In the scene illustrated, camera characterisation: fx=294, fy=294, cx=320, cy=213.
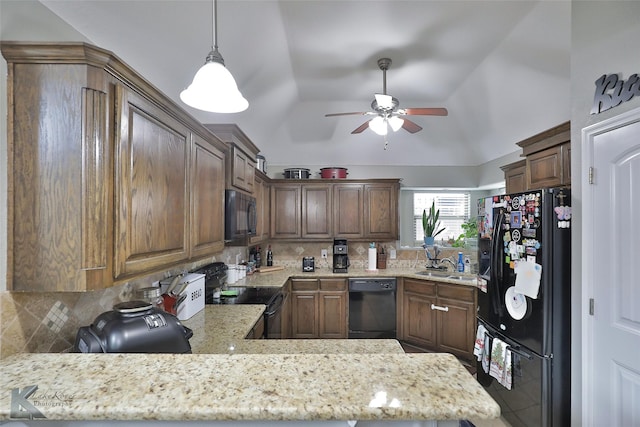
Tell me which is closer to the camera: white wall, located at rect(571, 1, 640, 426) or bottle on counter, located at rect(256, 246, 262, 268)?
white wall, located at rect(571, 1, 640, 426)

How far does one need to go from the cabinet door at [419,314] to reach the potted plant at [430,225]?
0.81 metres

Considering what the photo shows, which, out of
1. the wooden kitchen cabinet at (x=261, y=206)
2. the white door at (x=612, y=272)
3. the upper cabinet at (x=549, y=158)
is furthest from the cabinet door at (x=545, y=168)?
the wooden kitchen cabinet at (x=261, y=206)

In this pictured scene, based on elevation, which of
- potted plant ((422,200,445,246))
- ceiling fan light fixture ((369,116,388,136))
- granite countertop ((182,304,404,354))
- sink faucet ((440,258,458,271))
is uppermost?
ceiling fan light fixture ((369,116,388,136))

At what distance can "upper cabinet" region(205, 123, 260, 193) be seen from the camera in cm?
233

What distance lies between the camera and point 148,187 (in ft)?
4.00

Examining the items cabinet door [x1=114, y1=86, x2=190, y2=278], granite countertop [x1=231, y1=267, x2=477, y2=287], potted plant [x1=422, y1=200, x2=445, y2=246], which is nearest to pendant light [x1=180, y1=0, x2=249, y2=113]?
cabinet door [x1=114, y1=86, x2=190, y2=278]

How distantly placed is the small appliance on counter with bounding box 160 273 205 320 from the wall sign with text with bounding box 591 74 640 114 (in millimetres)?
2716

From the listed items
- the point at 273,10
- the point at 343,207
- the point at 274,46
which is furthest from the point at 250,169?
the point at 343,207

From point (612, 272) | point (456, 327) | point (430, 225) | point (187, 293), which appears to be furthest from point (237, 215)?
point (430, 225)

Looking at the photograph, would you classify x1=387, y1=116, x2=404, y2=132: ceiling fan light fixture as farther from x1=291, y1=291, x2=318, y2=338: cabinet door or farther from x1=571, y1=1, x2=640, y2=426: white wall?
x1=291, y1=291, x2=318, y2=338: cabinet door

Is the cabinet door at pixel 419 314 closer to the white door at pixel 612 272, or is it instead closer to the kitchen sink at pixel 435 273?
the kitchen sink at pixel 435 273

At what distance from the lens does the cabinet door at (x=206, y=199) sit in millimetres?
1691

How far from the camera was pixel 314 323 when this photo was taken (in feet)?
12.2

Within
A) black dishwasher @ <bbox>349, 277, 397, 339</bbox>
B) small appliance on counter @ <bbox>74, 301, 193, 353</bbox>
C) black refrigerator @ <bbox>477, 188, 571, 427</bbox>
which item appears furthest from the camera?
black dishwasher @ <bbox>349, 277, 397, 339</bbox>
